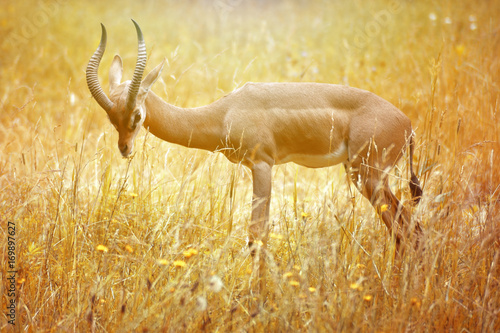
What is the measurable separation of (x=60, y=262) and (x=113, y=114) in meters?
1.11

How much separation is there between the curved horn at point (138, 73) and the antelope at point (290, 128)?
1.07 ft

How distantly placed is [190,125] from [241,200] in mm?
1468

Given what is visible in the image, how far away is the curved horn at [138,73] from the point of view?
3.48 meters

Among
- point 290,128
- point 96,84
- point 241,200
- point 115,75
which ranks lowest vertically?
point 241,200

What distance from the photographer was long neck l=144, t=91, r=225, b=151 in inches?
159

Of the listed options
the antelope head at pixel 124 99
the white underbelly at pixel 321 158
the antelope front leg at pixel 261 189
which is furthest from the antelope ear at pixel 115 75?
the white underbelly at pixel 321 158

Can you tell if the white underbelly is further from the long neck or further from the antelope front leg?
the long neck

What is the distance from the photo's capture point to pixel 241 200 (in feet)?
17.5

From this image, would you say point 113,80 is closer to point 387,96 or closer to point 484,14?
point 387,96

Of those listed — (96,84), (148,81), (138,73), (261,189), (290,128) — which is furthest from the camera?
(290,128)

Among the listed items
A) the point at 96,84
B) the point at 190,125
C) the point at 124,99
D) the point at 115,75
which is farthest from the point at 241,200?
the point at 96,84

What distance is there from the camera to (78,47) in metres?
10.5

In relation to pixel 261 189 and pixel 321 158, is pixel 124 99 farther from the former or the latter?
pixel 321 158

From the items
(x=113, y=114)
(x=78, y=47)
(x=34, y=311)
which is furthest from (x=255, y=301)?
(x=78, y=47)
